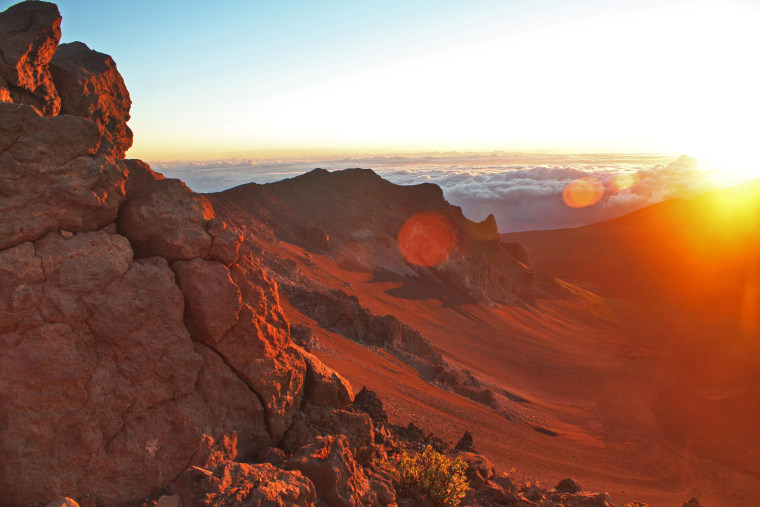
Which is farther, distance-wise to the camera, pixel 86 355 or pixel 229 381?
pixel 229 381

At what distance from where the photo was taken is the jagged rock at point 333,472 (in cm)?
553

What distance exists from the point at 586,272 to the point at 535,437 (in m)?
58.2

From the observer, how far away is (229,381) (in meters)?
6.60

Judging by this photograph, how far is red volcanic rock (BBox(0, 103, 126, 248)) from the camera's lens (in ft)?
18.4

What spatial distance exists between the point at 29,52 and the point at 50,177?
7.78ft

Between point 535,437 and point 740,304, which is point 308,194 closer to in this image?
point 535,437

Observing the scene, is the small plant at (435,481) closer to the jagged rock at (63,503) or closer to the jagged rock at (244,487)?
the jagged rock at (244,487)

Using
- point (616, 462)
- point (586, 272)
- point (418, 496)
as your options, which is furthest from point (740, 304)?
point (418, 496)

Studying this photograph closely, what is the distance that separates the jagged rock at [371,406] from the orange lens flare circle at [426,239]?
28582 millimetres

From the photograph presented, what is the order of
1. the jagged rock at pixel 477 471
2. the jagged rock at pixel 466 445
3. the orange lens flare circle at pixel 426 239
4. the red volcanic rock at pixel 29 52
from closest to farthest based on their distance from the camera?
1. the red volcanic rock at pixel 29 52
2. the jagged rock at pixel 477 471
3. the jagged rock at pixel 466 445
4. the orange lens flare circle at pixel 426 239

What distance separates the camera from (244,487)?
488cm

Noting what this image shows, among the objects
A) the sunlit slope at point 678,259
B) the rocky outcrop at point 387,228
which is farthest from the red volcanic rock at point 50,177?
the sunlit slope at point 678,259

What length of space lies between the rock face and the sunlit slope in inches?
2210

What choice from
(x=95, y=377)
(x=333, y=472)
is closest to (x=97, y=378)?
(x=95, y=377)
